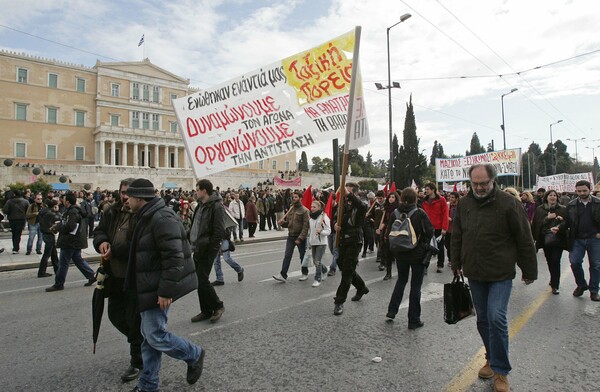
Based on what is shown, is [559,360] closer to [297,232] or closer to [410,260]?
[410,260]

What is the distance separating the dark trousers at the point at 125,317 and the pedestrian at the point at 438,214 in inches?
265

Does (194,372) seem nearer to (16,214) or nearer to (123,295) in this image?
(123,295)

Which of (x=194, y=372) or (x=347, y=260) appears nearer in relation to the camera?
(x=194, y=372)

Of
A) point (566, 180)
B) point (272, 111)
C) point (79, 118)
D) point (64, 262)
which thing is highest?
point (79, 118)

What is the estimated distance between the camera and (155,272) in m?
3.15

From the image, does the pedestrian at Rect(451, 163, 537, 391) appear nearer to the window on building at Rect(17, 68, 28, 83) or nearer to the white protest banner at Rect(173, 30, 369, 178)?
the white protest banner at Rect(173, 30, 369, 178)

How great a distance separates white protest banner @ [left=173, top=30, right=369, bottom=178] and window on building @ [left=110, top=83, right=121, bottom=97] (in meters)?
65.6

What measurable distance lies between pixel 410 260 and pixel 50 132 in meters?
66.8

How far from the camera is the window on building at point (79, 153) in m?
60.3

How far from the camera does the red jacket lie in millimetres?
8828

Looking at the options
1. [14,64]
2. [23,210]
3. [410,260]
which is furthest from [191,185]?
[410,260]

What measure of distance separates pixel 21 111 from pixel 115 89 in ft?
44.1

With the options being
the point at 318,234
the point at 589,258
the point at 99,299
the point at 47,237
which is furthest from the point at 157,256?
the point at 47,237

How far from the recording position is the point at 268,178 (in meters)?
55.2
